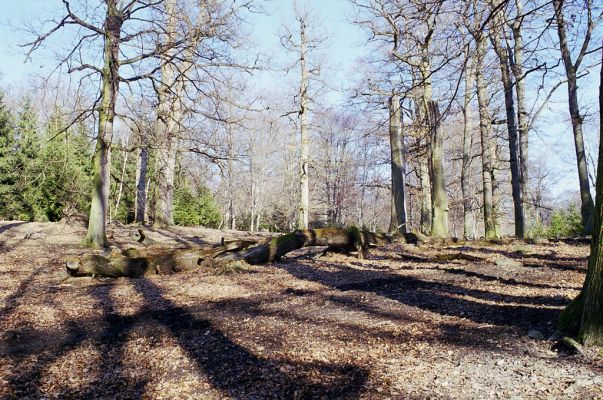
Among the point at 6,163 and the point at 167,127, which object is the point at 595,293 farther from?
the point at 6,163

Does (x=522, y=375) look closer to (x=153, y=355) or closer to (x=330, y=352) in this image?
(x=330, y=352)

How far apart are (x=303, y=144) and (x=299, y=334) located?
646 inches

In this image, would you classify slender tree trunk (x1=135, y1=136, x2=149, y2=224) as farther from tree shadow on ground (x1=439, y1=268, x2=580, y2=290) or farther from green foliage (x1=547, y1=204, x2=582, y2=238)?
green foliage (x1=547, y1=204, x2=582, y2=238)

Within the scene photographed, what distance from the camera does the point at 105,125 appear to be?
40.3ft

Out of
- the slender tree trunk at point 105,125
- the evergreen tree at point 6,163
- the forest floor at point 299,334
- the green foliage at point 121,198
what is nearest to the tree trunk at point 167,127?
the slender tree trunk at point 105,125

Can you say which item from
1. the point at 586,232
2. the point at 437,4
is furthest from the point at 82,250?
the point at 586,232

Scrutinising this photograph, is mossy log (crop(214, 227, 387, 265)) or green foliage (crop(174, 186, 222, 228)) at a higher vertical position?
green foliage (crop(174, 186, 222, 228))

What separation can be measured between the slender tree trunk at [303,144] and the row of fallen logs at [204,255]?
847 centimetres

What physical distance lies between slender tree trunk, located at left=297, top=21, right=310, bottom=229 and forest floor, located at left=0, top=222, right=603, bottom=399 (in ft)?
36.5

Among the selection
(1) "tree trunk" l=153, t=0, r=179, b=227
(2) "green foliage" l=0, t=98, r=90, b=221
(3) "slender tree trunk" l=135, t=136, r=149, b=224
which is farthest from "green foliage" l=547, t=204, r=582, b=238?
(2) "green foliage" l=0, t=98, r=90, b=221

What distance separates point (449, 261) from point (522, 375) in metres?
6.72

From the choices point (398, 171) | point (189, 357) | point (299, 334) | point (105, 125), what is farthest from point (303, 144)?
point (189, 357)

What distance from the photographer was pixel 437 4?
5.45 metres

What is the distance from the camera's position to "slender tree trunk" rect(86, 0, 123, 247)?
1218cm
